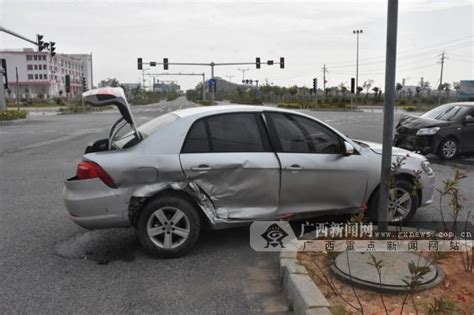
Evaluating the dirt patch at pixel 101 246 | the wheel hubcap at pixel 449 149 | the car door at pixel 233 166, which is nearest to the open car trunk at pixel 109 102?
the car door at pixel 233 166

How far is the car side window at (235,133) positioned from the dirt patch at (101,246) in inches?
58.9

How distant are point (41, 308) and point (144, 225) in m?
1.27

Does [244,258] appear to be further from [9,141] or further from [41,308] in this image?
[9,141]

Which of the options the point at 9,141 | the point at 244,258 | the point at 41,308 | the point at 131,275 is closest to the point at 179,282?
the point at 131,275

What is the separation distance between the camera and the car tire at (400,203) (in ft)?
17.9

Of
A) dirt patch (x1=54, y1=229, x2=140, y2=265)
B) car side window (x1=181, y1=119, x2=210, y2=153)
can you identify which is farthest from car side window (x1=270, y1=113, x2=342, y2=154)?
dirt patch (x1=54, y1=229, x2=140, y2=265)

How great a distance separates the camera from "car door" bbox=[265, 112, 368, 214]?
5.01 metres

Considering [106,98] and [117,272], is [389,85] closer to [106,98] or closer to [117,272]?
[106,98]

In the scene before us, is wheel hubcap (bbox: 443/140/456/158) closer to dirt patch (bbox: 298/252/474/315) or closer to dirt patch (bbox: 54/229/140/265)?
dirt patch (bbox: 298/252/474/315)

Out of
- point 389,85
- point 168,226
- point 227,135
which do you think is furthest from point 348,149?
point 168,226

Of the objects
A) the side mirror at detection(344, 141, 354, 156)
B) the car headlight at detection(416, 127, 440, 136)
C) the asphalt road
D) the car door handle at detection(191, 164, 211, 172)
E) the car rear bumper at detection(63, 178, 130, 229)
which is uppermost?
the side mirror at detection(344, 141, 354, 156)

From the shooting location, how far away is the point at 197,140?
16.1 feet

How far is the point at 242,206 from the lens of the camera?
4.95 m

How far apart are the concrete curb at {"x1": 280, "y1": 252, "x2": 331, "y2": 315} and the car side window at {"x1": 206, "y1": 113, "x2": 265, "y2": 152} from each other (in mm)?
1276
